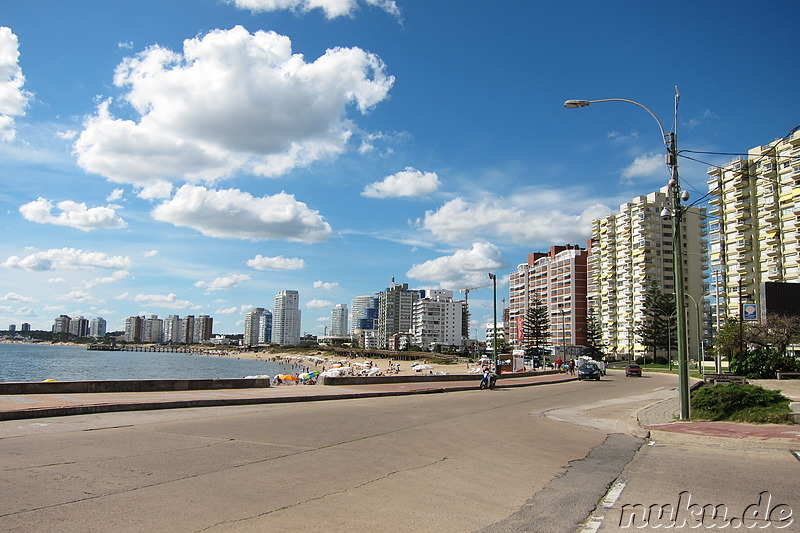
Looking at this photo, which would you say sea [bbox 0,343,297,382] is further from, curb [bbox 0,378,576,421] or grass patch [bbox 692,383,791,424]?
grass patch [bbox 692,383,791,424]

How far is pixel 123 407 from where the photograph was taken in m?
14.9

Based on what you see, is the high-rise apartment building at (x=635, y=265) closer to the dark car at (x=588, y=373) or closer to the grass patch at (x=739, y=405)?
the dark car at (x=588, y=373)

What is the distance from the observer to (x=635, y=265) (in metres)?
128

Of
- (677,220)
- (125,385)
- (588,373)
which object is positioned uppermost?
(677,220)

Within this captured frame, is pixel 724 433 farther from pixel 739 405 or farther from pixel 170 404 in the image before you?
pixel 170 404

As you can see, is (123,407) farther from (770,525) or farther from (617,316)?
(617,316)

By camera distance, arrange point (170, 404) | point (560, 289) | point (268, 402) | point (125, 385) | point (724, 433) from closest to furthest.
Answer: point (724, 433)
point (170, 404)
point (268, 402)
point (125, 385)
point (560, 289)

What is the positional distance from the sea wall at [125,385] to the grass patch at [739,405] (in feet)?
55.0

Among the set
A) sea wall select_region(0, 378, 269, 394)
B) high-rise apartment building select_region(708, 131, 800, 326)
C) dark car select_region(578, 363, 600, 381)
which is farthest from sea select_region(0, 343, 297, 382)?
high-rise apartment building select_region(708, 131, 800, 326)

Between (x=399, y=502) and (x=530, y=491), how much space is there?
180cm

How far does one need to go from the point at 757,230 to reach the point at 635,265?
30118 millimetres

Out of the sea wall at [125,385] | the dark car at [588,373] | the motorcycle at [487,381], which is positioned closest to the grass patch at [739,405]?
the motorcycle at [487,381]

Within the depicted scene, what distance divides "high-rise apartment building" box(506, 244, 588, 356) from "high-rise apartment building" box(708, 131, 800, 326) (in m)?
38.1

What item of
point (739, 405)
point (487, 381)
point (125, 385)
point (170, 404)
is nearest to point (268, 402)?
point (170, 404)
